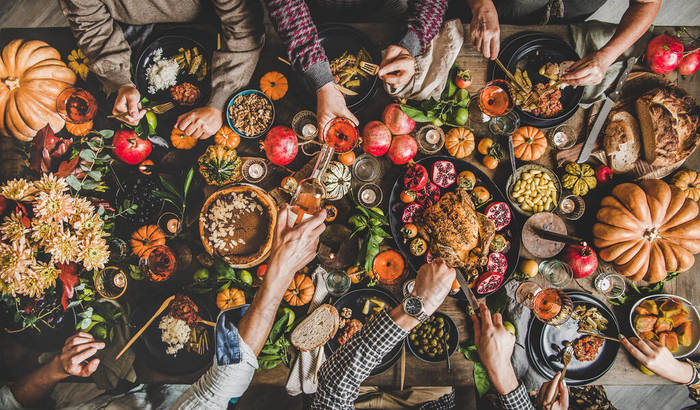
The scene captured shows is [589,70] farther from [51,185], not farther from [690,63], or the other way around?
[51,185]

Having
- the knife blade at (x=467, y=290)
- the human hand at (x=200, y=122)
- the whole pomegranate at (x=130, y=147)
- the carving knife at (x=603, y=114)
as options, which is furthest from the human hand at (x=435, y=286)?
the whole pomegranate at (x=130, y=147)

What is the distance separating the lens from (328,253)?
1.79m

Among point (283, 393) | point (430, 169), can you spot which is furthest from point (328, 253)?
point (283, 393)

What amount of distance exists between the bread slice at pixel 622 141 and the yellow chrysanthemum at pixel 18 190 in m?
3.42

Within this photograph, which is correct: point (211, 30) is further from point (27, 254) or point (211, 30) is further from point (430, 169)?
point (27, 254)

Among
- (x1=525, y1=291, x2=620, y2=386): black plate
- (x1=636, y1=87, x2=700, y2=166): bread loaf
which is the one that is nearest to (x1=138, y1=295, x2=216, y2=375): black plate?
(x1=525, y1=291, x2=620, y2=386): black plate

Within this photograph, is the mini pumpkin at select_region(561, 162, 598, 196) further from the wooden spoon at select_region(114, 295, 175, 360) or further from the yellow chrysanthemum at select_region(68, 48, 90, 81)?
the yellow chrysanthemum at select_region(68, 48, 90, 81)

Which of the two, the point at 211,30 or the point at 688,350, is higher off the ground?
the point at 211,30

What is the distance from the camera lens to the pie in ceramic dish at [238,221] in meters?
1.76

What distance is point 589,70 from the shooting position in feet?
5.77

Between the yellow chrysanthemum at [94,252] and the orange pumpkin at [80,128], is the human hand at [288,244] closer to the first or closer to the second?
the yellow chrysanthemum at [94,252]

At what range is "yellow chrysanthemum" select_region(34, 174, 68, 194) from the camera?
188 centimetres

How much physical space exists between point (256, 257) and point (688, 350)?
2.57m

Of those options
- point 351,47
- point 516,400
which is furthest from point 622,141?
point 351,47
